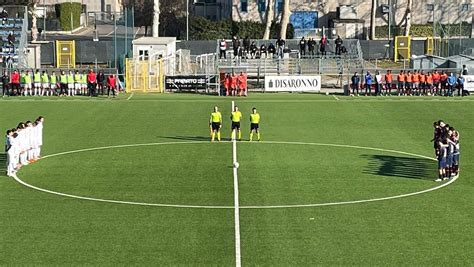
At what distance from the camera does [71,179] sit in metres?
33.7

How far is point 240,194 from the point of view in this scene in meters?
31.0

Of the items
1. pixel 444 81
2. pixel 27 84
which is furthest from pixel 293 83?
pixel 27 84

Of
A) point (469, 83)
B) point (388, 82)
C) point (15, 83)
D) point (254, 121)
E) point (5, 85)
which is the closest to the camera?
point (254, 121)

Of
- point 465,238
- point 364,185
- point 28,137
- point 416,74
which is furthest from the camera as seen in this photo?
point 416,74

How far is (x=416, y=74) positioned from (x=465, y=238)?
36.9m

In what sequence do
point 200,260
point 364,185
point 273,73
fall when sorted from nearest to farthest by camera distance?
point 200,260 → point 364,185 → point 273,73

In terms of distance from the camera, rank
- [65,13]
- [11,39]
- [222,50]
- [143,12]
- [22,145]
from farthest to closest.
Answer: [65,13] → [143,12] → [222,50] → [11,39] → [22,145]

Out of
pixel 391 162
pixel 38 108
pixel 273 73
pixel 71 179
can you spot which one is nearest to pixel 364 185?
pixel 391 162

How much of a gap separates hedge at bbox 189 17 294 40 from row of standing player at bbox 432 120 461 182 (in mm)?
62385

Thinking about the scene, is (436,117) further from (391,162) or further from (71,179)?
(71,179)

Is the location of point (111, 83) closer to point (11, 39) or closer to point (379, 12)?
point (11, 39)

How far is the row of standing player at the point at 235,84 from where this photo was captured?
60.5 m

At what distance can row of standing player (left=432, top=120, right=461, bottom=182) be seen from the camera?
33062mm

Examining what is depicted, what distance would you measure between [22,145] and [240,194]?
8781mm
